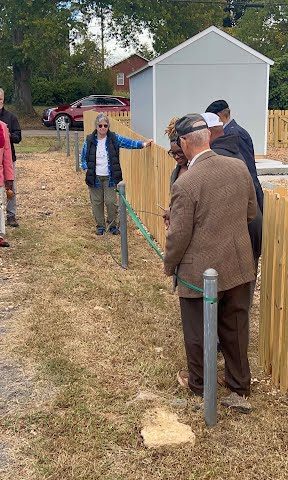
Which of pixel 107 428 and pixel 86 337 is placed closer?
pixel 107 428

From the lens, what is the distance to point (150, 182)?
7.61 m

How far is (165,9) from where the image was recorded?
27.8 m

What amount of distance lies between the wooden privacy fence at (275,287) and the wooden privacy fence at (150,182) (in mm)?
2635

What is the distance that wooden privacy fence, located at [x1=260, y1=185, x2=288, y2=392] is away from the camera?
3.41m

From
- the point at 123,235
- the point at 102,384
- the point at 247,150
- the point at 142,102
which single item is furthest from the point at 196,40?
the point at 102,384

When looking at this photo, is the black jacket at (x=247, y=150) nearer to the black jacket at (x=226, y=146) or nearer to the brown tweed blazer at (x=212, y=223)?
the black jacket at (x=226, y=146)

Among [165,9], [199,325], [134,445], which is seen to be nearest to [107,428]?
[134,445]

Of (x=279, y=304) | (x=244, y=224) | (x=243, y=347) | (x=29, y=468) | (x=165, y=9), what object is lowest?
(x=29, y=468)

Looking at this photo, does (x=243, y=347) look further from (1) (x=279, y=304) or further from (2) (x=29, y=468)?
(2) (x=29, y=468)

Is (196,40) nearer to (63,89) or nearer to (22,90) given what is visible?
(22,90)

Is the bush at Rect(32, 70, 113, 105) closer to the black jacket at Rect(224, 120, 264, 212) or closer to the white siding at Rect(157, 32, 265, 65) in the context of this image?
the white siding at Rect(157, 32, 265, 65)

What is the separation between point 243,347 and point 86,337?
1.44 m

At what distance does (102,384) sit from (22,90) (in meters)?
28.9

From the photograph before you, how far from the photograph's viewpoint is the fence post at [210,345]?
2990 mm
